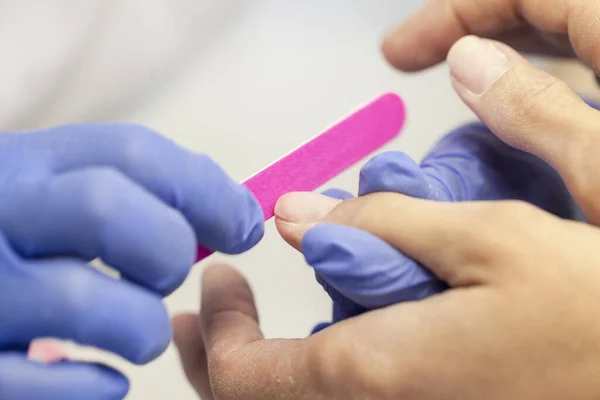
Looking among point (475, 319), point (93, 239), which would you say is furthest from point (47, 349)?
point (475, 319)

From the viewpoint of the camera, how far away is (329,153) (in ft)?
1.49

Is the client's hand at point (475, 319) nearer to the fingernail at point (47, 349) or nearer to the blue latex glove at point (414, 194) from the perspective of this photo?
the blue latex glove at point (414, 194)

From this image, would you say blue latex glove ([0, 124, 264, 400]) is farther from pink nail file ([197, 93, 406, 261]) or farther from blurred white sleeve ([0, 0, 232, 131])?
blurred white sleeve ([0, 0, 232, 131])

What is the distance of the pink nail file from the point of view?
425mm

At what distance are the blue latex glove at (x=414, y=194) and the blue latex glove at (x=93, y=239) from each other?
66 millimetres

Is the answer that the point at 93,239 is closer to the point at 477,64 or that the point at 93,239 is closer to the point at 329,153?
the point at 329,153

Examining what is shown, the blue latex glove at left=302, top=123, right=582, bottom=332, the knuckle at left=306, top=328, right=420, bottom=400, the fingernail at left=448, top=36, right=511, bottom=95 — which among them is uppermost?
the fingernail at left=448, top=36, right=511, bottom=95

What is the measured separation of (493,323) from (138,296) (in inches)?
7.0

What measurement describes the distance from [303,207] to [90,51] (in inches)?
13.7

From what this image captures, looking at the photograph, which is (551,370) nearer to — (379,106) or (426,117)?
(379,106)

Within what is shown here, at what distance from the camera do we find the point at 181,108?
74 centimetres

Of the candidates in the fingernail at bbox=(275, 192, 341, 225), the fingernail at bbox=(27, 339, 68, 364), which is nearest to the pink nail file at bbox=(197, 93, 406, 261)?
the fingernail at bbox=(275, 192, 341, 225)

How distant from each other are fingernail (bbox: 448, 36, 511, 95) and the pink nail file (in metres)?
0.05

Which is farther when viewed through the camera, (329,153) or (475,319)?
(329,153)
